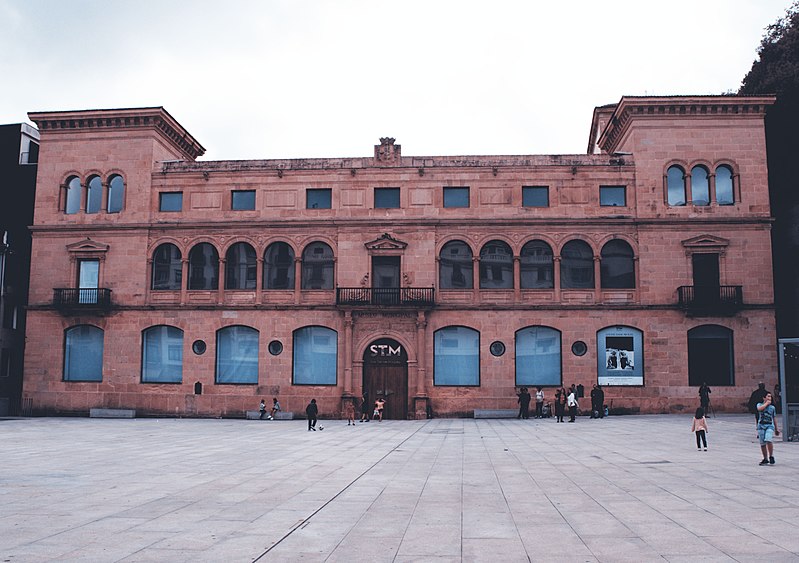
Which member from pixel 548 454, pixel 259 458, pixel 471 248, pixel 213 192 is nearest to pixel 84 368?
pixel 213 192

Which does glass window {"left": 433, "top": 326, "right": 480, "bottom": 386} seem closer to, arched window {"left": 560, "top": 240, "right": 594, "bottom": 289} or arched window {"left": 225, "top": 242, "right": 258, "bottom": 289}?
arched window {"left": 560, "top": 240, "right": 594, "bottom": 289}

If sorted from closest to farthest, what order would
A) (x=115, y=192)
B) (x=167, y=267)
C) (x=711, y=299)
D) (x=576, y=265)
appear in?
(x=711, y=299) < (x=576, y=265) < (x=167, y=267) < (x=115, y=192)

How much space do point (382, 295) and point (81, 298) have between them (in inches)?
674

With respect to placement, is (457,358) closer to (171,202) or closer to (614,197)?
(614,197)

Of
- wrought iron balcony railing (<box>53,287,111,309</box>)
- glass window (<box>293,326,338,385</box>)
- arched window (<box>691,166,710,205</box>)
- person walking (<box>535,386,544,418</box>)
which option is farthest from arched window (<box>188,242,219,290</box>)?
arched window (<box>691,166,710,205</box>)

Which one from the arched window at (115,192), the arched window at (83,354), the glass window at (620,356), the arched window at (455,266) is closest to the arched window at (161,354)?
the arched window at (83,354)

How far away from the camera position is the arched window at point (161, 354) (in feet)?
132

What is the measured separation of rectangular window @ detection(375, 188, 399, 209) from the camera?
40.4m

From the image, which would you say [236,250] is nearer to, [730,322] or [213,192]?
[213,192]

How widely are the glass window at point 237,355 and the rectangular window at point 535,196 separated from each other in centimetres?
1653

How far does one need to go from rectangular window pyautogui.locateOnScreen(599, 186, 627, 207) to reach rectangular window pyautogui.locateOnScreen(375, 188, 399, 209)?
11.2 metres

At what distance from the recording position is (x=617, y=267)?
3906 centimetres

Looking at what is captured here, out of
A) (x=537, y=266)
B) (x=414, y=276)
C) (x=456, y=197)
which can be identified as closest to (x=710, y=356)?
(x=537, y=266)

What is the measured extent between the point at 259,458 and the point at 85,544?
1052 centimetres
